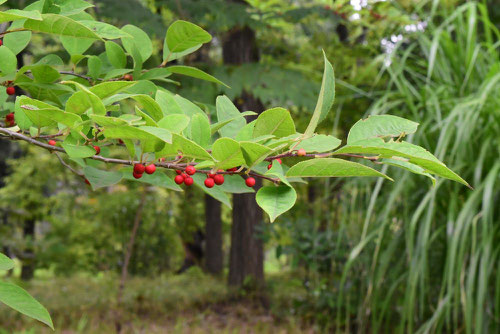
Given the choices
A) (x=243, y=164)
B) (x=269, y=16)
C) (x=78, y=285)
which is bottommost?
(x=78, y=285)

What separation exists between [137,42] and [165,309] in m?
4.81

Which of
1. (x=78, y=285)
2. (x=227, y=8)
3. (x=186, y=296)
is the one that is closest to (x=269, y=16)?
(x=227, y=8)

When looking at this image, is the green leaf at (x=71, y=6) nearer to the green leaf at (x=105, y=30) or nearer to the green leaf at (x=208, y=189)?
the green leaf at (x=105, y=30)

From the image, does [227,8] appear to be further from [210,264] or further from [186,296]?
[210,264]

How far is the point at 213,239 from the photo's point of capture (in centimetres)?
915

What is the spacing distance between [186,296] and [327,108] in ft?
18.8

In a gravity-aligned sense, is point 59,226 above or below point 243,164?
below

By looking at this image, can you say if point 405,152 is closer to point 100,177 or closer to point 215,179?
point 215,179

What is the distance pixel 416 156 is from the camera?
0.69 metres

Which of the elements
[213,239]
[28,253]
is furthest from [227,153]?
[213,239]

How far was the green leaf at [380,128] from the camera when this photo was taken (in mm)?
747

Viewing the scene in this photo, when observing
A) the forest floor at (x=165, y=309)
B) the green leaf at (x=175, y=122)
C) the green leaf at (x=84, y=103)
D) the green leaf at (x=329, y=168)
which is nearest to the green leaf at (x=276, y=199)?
the green leaf at (x=329, y=168)

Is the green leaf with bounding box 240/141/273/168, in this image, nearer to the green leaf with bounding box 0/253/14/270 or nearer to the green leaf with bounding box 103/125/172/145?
the green leaf with bounding box 103/125/172/145

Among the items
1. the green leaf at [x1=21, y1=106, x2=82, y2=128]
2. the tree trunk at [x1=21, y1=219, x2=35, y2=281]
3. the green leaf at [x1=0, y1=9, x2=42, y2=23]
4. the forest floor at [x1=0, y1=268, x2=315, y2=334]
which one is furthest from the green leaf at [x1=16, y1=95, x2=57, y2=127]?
the tree trunk at [x1=21, y1=219, x2=35, y2=281]
